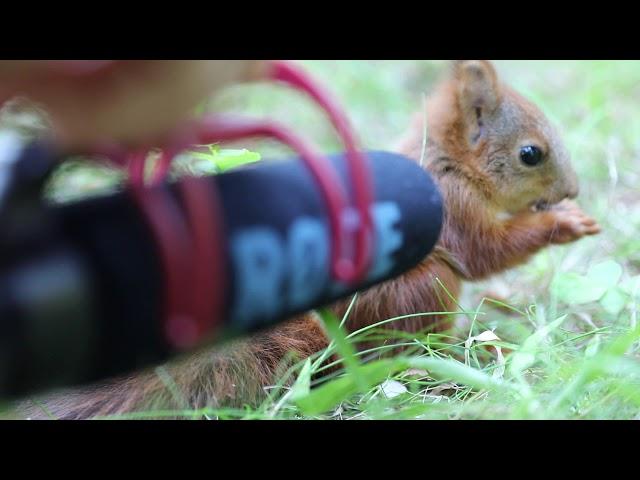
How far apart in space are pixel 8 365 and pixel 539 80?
348cm

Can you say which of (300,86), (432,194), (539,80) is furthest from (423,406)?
(539,80)

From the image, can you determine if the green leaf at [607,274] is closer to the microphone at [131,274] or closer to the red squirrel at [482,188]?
the red squirrel at [482,188]

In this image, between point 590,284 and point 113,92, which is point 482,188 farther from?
point 113,92

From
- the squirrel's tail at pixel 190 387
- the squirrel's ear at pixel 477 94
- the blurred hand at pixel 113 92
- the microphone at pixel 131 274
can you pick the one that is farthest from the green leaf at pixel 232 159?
the squirrel's ear at pixel 477 94

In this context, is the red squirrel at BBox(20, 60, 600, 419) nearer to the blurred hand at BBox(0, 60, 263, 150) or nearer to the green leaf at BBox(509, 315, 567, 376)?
the green leaf at BBox(509, 315, 567, 376)

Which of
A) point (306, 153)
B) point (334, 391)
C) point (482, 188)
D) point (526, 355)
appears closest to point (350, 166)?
point (306, 153)

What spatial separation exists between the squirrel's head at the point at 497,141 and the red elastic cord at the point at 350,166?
3.51 ft

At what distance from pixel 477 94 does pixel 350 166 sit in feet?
3.82

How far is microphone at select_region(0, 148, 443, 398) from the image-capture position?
0.75 m

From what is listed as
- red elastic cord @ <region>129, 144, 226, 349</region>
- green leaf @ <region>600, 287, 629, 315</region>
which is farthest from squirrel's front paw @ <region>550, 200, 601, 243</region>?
red elastic cord @ <region>129, 144, 226, 349</region>

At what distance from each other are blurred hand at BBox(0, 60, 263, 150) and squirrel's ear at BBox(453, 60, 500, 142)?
4.23 feet

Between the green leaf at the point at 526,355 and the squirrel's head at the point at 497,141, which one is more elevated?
the squirrel's head at the point at 497,141

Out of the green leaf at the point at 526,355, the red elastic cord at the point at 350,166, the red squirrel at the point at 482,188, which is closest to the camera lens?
the red elastic cord at the point at 350,166

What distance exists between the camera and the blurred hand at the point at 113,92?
75cm
